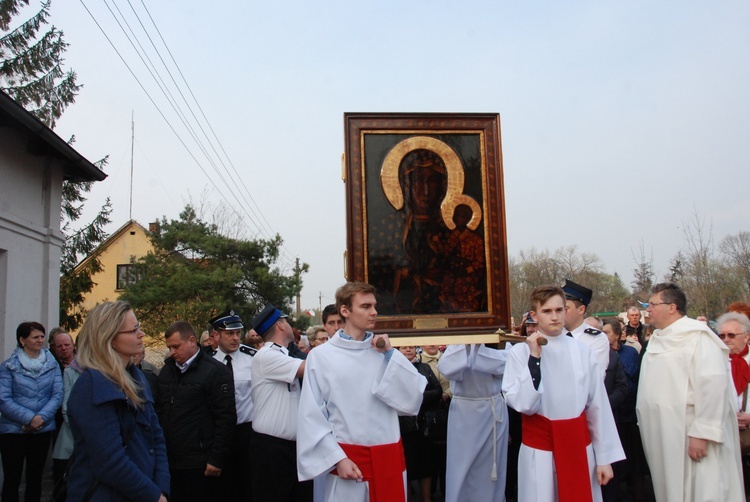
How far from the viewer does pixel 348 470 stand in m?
4.01

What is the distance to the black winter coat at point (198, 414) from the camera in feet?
17.4

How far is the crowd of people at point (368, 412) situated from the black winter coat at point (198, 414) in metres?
0.01

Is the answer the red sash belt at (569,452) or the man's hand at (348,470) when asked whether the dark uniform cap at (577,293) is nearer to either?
the red sash belt at (569,452)

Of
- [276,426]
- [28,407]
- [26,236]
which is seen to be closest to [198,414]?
[276,426]

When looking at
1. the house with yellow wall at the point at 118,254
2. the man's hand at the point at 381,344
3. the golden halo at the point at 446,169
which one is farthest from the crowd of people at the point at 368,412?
the house with yellow wall at the point at 118,254

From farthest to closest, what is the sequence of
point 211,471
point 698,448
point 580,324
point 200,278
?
point 200,278
point 580,324
point 211,471
point 698,448

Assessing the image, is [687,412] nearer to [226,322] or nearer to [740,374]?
[740,374]

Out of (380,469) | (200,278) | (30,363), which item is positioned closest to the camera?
(380,469)

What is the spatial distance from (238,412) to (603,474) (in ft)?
10.5

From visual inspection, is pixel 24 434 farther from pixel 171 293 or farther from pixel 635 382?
pixel 171 293

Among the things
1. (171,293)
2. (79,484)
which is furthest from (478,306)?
(171,293)

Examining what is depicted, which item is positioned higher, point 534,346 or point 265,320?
point 265,320

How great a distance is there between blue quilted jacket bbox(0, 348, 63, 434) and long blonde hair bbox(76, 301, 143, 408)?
3623 millimetres

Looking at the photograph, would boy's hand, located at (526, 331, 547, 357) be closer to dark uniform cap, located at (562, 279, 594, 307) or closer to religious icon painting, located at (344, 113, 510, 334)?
religious icon painting, located at (344, 113, 510, 334)
